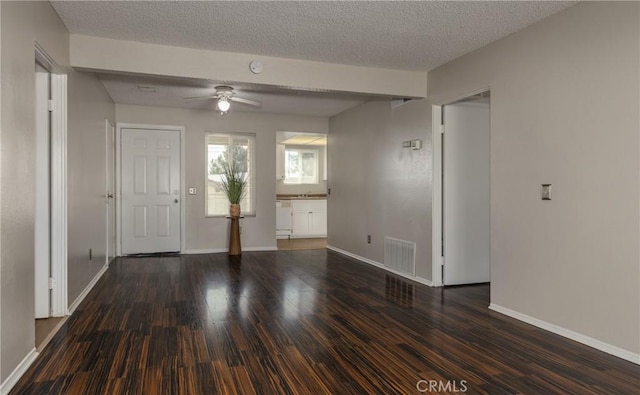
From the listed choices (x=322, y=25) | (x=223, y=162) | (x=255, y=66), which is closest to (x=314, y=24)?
(x=322, y=25)

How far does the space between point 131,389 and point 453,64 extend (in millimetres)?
3946

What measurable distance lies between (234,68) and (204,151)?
3121mm

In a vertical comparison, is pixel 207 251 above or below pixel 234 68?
below

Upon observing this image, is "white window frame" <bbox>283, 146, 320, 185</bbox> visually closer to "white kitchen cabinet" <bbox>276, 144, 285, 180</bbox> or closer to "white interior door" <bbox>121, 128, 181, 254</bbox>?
"white kitchen cabinet" <bbox>276, 144, 285, 180</bbox>

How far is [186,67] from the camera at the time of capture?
3941 mm

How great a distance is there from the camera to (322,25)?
338cm

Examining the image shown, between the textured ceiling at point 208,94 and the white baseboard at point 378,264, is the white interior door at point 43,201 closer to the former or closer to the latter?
the textured ceiling at point 208,94

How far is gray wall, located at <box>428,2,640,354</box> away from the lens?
2.65 metres

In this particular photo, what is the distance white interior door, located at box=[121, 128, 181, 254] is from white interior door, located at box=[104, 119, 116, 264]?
0.24 meters

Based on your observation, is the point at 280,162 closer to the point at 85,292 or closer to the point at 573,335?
the point at 85,292

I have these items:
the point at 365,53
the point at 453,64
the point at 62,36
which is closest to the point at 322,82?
the point at 365,53

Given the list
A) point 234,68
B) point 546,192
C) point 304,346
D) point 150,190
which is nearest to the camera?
point 304,346

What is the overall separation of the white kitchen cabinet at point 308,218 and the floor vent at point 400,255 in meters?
3.75

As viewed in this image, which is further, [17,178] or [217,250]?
[217,250]
